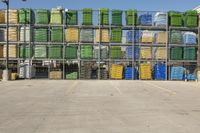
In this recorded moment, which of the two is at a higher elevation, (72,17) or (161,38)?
(72,17)

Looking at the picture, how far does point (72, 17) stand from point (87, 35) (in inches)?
84.3

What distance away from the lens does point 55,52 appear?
4147 centimetres

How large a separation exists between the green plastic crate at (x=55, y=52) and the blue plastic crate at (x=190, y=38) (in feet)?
37.5

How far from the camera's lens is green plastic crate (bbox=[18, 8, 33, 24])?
4159 centimetres

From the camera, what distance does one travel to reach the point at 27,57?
41.6m

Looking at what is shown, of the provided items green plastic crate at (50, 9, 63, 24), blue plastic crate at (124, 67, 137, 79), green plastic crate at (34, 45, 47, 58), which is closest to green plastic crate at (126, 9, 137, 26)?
blue plastic crate at (124, 67, 137, 79)

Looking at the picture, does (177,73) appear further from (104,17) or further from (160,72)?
(104,17)

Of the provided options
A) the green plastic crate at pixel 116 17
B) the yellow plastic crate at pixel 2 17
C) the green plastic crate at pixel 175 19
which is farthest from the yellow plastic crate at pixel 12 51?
the green plastic crate at pixel 175 19

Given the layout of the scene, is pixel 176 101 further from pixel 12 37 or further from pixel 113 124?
pixel 12 37

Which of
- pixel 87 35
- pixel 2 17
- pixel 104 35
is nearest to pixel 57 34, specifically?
pixel 87 35

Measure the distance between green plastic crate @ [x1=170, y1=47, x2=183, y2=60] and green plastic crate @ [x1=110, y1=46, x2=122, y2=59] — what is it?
480cm

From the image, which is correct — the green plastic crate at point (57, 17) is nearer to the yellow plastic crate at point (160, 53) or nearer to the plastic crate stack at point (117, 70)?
the plastic crate stack at point (117, 70)

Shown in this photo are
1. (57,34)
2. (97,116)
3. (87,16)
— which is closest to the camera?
(97,116)

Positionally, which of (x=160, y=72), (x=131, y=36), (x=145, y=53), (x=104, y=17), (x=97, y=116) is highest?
(x=104, y=17)
